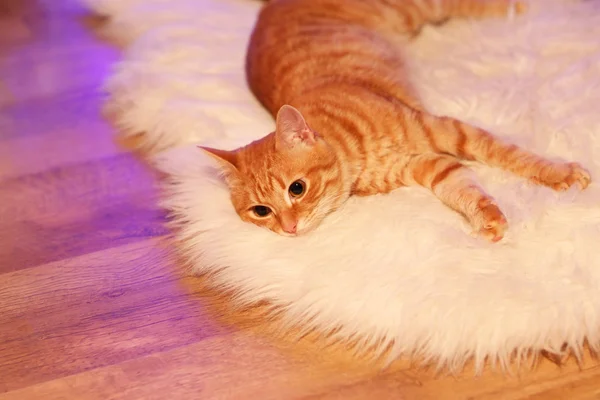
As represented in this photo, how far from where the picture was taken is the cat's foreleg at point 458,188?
1420mm

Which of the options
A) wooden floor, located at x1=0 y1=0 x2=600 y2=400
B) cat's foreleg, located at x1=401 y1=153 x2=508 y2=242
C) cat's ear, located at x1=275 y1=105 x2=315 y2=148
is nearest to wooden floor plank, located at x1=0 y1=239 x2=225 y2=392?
wooden floor, located at x1=0 y1=0 x2=600 y2=400

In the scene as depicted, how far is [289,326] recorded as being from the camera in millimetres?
1385

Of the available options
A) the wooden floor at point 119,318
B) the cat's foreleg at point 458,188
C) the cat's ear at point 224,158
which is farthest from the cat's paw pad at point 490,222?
the cat's ear at point 224,158

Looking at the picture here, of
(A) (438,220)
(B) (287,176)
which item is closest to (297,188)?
(B) (287,176)

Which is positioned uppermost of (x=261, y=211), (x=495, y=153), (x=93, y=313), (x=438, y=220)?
(x=495, y=153)

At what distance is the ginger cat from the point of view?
1468mm

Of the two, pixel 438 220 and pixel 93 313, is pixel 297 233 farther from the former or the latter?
pixel 93 313

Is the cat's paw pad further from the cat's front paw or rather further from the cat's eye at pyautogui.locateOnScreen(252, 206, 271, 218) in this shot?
the cat's eye at pyautogui.locateOnScreen(252, 206, 271, 218)

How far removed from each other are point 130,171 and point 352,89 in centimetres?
72

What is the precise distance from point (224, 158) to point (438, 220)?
0.51 m

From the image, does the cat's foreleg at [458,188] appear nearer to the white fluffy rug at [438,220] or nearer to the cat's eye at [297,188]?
the white fluffy rug at [438,220]

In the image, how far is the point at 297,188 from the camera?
4.82 ft

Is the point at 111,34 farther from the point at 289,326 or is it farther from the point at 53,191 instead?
the point at 289,326

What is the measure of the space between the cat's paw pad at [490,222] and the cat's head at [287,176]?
33cm
